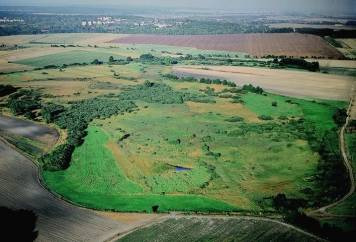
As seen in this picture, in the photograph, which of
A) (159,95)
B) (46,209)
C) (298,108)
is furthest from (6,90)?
(298,108)

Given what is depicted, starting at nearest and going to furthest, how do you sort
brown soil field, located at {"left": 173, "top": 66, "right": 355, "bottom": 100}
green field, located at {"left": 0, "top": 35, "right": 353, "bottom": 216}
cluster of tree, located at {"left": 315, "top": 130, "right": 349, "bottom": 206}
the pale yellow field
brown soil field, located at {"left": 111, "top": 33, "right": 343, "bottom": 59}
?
cluster of tree, located at {"left": 315, "top": 130, "right": 349, "bottom": 206} < green field, located at {"left": 0, "top": 35, "right": 353, "bottom": 216} < brown soil field, located at {"left": 173, "top": 66, "right": 355, "bottom": 100} < the pale yellow field < brown soil field, located at {"left": 111, "top": 33, "right": 343, "bottom": 59}

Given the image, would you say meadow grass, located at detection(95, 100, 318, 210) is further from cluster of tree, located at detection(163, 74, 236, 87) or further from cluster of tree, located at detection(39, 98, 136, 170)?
cluster of tree, located at detection(163, 74, 236, 87)

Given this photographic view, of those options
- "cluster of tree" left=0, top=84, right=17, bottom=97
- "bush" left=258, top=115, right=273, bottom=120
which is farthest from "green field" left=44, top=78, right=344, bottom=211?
"cluster of tree" left=0, top=84, right=17, bottom=97

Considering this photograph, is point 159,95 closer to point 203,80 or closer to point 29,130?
point 203,80

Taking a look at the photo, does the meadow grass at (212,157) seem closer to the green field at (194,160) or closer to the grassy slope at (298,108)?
the green field at (194,160)

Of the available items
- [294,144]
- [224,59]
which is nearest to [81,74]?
[224,59]

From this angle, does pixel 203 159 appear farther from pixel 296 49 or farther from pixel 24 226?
pixel 296 49
